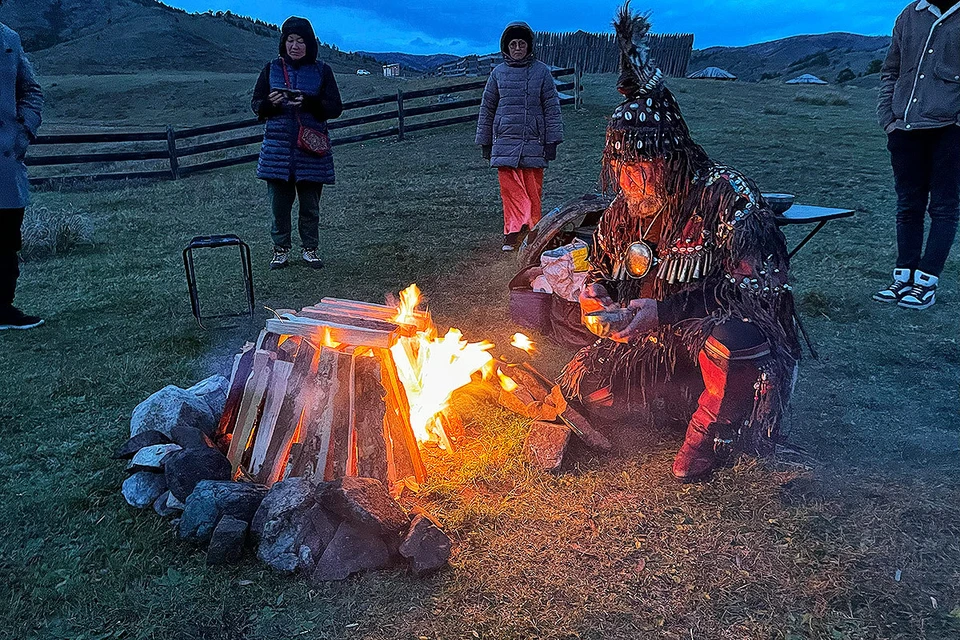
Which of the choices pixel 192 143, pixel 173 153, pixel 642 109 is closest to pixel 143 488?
pixel 642 109

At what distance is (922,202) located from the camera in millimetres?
5285

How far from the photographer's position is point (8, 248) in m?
5.12

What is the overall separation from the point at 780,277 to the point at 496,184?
8.40m

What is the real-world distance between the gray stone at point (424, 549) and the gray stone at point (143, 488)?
1.27m

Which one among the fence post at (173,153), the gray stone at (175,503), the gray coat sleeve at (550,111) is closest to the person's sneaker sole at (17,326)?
the gray stone at (175,503)

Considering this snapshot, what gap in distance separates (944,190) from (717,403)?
360 centimetres

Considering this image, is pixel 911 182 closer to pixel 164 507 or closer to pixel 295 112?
pixel 295 112

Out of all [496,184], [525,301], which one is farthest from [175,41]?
[525,301]

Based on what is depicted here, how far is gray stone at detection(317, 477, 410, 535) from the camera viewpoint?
8.62ft

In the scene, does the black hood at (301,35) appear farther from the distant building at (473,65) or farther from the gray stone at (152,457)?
the distant building at (473,65)

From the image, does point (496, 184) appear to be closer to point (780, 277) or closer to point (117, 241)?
point (117, 241)

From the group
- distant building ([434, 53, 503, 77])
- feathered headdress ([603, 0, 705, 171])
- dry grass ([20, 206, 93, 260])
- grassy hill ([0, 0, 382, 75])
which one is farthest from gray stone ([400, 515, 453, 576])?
grassy hill ([0, 0, 382, 75])

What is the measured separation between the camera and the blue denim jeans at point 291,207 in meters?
6.56

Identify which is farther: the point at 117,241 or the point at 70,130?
the point at 70,130
